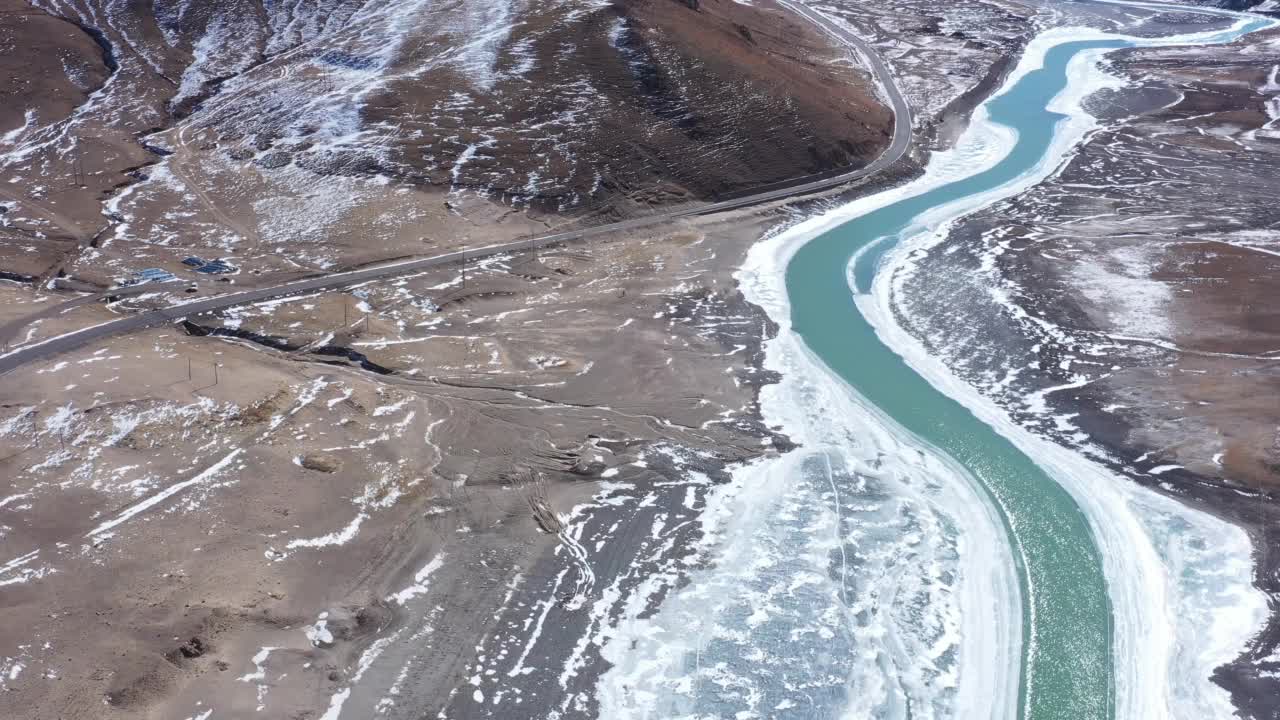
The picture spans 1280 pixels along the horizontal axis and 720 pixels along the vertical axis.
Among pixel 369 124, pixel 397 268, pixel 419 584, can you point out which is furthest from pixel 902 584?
pixel 369 124

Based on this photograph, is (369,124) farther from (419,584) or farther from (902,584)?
(902,584)

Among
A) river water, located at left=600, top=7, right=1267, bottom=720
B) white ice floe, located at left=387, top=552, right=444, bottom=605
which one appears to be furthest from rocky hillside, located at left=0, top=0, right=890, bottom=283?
white ice floe, located at left=387, top=552, right=444, bottom=605

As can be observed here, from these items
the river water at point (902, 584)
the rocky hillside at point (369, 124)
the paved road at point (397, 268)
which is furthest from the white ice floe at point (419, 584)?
the rocky hillside at point (369, 124)

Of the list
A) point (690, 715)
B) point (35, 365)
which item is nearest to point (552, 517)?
point (690, 715)

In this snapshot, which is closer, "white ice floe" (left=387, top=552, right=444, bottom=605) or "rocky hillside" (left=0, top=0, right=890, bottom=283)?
"white ice floe" (left=387, top=552, right=444, bottom=605)

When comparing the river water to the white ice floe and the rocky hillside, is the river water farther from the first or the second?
the rocky hillside

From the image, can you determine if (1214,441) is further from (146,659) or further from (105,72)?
(105,72)
